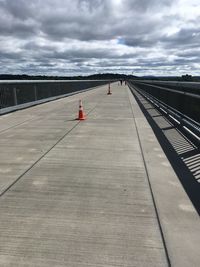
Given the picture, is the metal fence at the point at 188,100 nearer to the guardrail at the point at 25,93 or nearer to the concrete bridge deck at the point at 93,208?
the concrete bridge deck at the point at 93,208

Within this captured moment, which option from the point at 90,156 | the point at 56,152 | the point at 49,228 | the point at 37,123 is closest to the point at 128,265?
the point at 49,228

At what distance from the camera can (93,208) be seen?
5164 millimetres

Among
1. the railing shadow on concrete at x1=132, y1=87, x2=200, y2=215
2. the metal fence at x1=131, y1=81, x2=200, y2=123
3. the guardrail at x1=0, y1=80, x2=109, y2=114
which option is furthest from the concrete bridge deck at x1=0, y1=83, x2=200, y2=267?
the guardrail at x1=0, y1=80, x2=109, y2=114

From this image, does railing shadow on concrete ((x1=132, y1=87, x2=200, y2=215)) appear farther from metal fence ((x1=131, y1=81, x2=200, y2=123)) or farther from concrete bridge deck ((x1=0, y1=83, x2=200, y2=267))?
metal fence ((x1=131, y1=81, x2=200, y2=123))

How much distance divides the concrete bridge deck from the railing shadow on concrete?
7.0 inches

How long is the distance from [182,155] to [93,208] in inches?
160

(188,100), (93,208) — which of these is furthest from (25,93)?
(93,208)

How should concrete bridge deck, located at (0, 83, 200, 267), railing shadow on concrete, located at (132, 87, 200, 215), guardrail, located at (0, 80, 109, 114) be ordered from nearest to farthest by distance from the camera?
concrete bridge deck, located at (0, 83, 200, 267) → railing shadow on concrete, located at (132, 87, 200, 215) → guardrail, located at (0, 80, 109, 114)

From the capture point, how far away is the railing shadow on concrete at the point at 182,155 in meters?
6.23

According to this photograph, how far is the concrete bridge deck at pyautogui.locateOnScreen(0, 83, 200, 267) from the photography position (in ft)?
12.7

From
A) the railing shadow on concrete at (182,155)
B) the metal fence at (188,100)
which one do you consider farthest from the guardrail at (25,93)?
the metal fence at (188,100)

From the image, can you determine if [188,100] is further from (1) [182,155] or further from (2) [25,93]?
(2) [25,93]

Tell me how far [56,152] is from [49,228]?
435 cm

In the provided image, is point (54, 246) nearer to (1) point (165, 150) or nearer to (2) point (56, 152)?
(2) point (56, 152)
